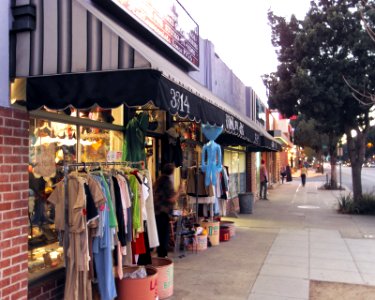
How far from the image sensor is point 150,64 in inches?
155

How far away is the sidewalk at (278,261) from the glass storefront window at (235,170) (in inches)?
93.3

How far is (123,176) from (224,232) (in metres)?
5.11

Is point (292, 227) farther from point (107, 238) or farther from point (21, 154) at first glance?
point (21, 154)

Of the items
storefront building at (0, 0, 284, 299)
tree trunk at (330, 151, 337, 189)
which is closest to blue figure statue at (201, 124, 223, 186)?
storefront building at (0, 0, 284, 299)

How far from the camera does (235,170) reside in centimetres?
1623

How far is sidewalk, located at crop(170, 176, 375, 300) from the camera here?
20.7ft

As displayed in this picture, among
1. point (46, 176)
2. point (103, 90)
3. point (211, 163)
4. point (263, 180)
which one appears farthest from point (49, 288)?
point (263, 180)

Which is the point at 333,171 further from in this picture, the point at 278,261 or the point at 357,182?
the point at 278,261

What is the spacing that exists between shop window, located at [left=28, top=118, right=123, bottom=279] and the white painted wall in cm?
68

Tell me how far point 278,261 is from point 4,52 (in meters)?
6.02

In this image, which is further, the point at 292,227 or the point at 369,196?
the point at 369,196

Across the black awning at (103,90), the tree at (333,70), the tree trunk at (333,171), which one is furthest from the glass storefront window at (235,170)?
the tree trunk at (333,171)

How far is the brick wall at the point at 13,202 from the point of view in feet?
13.8

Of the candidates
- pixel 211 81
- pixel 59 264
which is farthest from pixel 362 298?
pixel 211 81
